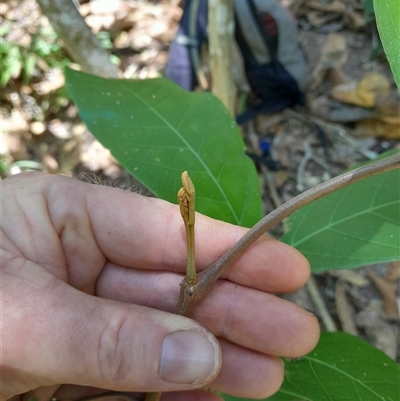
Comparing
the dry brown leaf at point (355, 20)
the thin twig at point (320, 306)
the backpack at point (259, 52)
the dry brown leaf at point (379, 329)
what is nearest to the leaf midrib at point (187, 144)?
the thin twig at point (320, 306)

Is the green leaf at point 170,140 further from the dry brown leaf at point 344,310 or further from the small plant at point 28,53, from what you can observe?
the small plant at point 28,53

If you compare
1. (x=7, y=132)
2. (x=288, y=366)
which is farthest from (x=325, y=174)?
(x=7, y=132)

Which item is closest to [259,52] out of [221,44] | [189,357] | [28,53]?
[221,44]

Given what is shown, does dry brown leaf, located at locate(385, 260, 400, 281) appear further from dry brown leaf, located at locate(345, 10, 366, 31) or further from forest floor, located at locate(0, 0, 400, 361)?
dry brown leaf, located at locate(345, 10, 366, 31)

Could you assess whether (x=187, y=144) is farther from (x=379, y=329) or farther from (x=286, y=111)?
(x=286, y=111)

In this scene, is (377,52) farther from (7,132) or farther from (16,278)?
(16,278)
